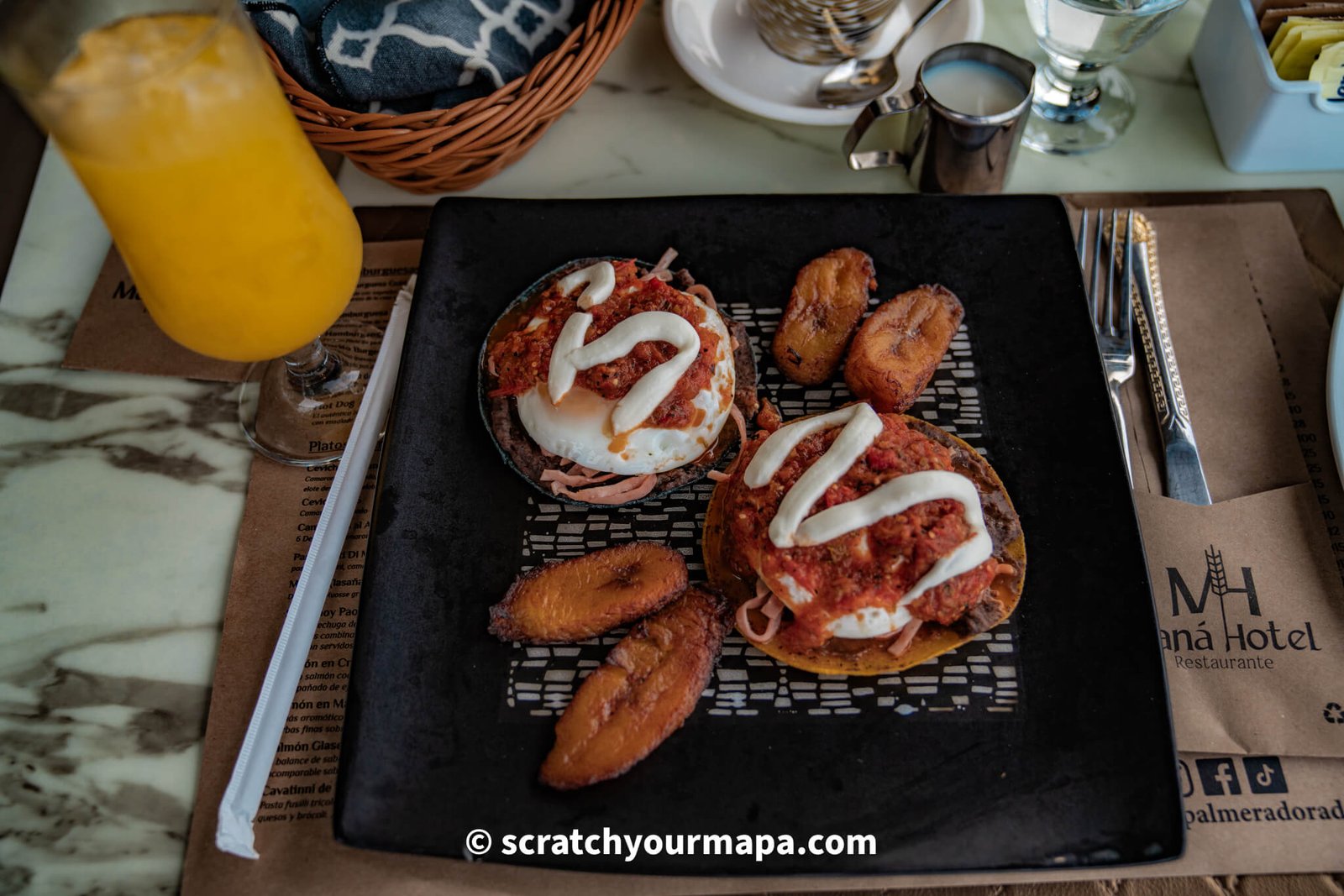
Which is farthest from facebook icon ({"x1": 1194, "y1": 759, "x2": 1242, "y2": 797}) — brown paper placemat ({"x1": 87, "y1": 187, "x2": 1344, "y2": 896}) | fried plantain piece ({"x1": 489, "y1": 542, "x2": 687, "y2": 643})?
fried plantain piece ({"x1": 489, "y1": 542, "x2": 687, "y2": 643})

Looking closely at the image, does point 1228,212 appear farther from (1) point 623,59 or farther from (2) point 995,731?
(1) point 623,59

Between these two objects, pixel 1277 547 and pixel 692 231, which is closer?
pixel 1277 547

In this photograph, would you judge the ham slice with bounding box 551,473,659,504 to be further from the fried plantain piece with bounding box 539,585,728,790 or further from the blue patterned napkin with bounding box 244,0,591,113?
the blue patterned napkin with bounding box 244,0,591,113

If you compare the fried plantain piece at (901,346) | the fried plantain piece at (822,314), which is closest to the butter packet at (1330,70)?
the fried plantain piece at (901,346)

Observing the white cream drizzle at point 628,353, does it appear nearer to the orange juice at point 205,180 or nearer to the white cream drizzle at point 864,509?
the white cream drizzle at point 864,509

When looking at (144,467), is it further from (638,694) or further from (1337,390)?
(1337,390)

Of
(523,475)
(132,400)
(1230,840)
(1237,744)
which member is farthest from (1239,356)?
(132,400)

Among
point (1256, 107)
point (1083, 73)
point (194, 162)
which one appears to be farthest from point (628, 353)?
point (1256, 107)
